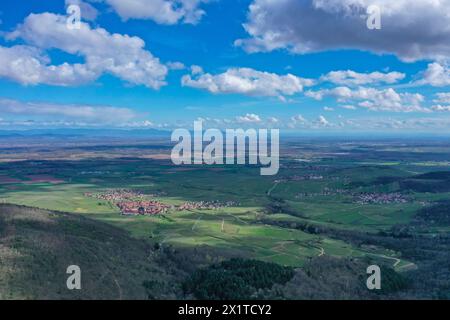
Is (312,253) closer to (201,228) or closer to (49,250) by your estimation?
(201,228)

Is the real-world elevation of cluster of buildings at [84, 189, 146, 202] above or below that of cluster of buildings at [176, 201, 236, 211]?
above

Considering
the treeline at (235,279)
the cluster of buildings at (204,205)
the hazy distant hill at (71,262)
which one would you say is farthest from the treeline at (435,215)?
the hazy distant hill at (71,262)

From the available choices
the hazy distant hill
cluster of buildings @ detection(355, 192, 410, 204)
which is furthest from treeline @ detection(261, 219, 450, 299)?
cluster of buildings @ detection(355, 192, 410, 204)

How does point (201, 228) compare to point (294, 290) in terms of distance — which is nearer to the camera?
point (294, 290)

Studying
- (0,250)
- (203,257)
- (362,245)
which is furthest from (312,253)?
(0,250)

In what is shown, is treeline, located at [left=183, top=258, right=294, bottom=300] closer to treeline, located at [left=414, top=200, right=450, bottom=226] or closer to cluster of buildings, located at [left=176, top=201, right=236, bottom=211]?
treeline, located at [left=414, top=200, right=450, bottom=226]

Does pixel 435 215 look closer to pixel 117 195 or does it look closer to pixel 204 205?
pixel 204 205

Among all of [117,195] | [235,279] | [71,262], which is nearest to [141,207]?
[117,195]
